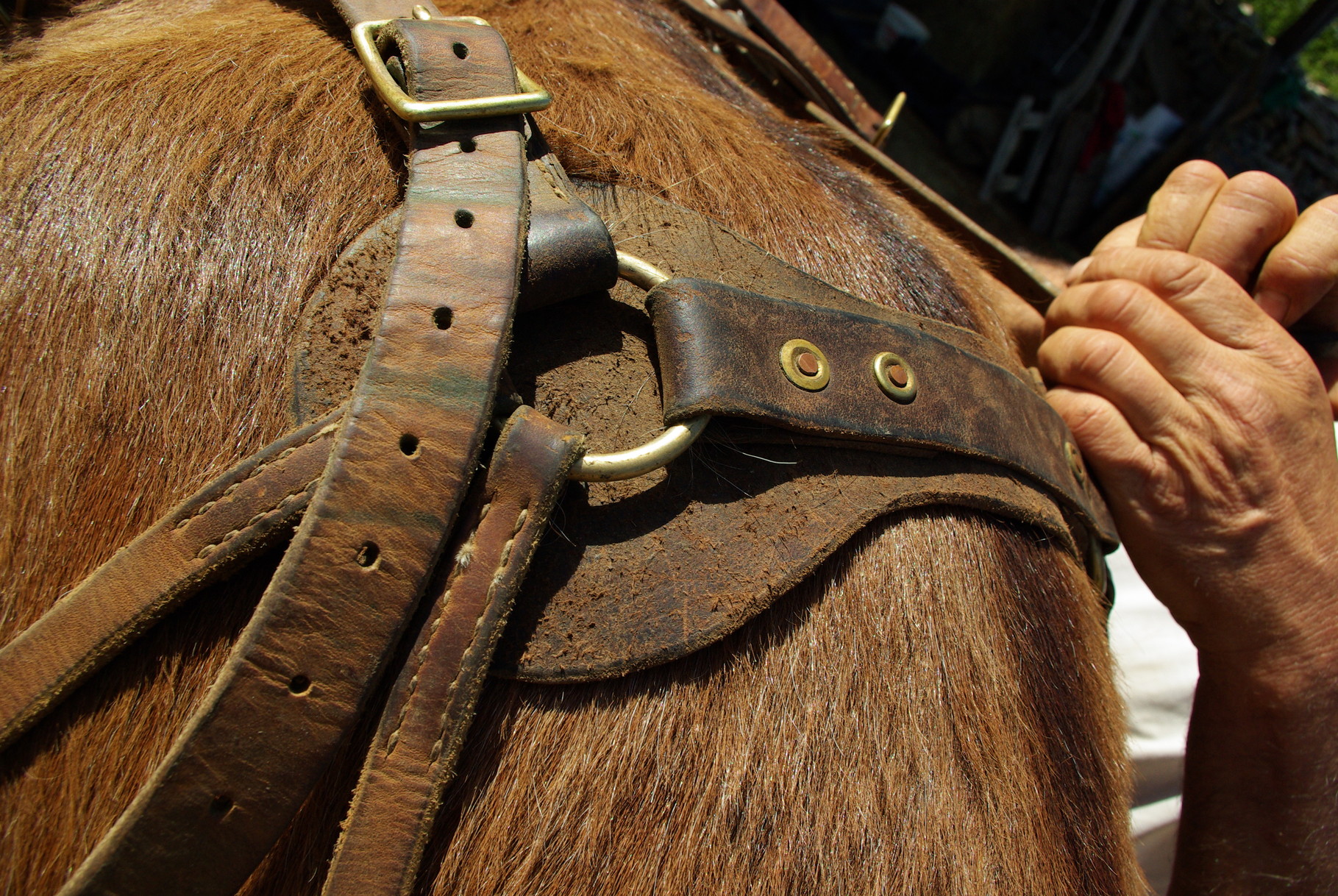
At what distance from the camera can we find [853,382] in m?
0.82

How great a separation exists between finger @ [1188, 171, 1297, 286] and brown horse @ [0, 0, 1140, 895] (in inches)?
25.6

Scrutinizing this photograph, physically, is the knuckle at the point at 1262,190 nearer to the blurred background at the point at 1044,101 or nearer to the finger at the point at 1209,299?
the finger at the point at 1209,299

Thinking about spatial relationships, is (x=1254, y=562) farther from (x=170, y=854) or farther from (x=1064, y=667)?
(x=170, y=854)

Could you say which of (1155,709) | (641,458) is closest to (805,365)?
(641,458)

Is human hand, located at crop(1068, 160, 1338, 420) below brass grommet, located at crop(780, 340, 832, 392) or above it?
above

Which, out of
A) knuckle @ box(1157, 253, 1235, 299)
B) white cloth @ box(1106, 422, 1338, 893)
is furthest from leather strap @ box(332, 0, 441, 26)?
white cloth @ box(1106, 422, 1338, 893)

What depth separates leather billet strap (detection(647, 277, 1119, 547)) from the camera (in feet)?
2.43

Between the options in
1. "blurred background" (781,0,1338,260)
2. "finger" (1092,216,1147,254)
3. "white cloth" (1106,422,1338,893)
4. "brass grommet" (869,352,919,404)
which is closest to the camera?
"brass grommet" (869,352,919,404)

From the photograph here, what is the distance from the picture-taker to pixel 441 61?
772 mm

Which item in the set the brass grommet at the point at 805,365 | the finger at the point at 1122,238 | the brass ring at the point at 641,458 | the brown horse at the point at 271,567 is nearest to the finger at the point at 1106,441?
the brown horse at the point at 271,567

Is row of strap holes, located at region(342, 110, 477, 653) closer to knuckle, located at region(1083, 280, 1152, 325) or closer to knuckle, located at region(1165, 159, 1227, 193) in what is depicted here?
knuckle, located at region(1083, 280, 1152, 325)

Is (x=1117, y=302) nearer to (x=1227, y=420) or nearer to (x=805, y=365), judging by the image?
(x=1227, y=420)

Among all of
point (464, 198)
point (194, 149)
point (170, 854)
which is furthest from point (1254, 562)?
point (194, 149)

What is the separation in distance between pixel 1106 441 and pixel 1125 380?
3.8 inches
